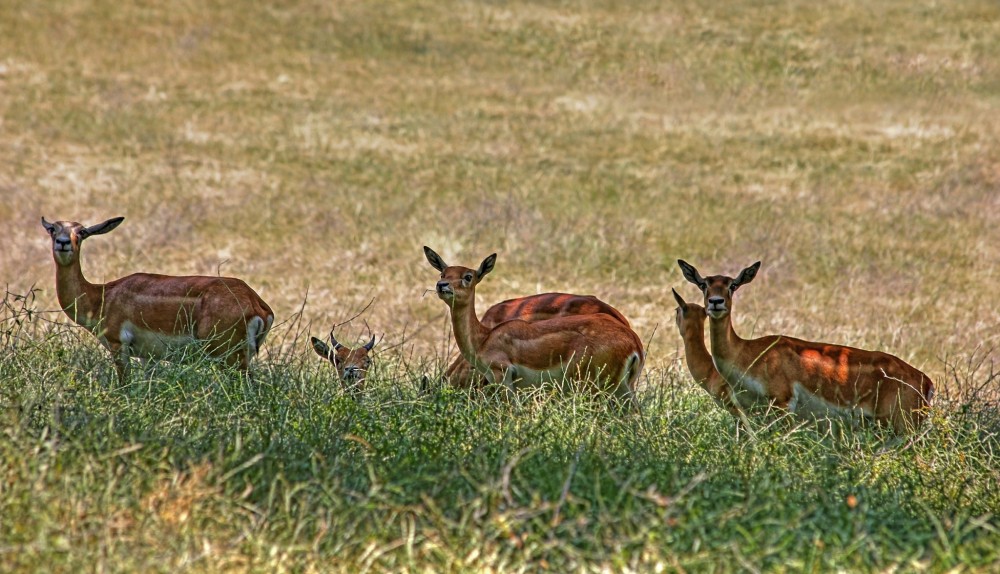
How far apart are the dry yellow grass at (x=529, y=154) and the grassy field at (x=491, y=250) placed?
101 mm

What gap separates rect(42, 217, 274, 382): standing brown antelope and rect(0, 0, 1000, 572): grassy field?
26 cm

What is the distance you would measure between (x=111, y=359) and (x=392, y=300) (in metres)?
6.95

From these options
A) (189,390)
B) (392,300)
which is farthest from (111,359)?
(392,300)

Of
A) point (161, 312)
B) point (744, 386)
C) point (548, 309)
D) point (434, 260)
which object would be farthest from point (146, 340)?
point (744, 386)

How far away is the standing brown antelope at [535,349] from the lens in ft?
27.3

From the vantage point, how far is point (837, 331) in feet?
45.5

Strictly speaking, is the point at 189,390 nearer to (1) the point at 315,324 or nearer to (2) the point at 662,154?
(1) the point at 315,324

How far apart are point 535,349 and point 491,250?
9.35m

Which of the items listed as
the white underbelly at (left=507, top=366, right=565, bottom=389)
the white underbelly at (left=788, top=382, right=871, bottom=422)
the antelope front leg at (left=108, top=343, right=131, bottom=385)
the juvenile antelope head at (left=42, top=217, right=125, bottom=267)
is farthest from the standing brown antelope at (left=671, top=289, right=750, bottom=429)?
the juvenile antelope head at (left=42, top=217, right=125, bottom=267)

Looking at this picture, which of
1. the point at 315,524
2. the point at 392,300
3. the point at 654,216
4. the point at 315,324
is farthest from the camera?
the point at 654,216

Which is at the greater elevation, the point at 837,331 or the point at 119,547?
the point at 119,547

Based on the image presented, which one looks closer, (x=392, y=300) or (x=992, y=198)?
(x=392, y=300)

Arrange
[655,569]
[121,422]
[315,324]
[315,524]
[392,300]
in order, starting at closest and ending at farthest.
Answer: [655,569]
[315,524]
[121,422]
[315,324]
[392,300]

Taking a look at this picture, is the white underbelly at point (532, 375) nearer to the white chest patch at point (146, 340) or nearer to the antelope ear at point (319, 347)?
the antelope ear at point (319, 347)
